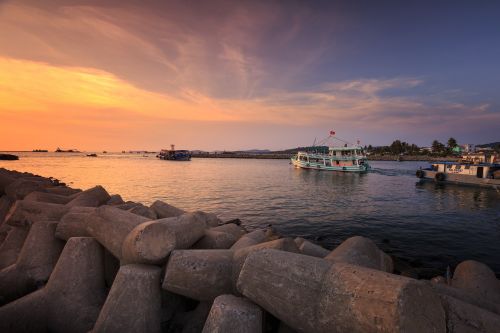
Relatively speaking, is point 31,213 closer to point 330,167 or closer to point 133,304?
point 133,304

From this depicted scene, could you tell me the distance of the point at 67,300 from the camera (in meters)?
4.57

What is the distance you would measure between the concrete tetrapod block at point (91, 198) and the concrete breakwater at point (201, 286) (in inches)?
68.7

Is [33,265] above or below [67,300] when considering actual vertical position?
above

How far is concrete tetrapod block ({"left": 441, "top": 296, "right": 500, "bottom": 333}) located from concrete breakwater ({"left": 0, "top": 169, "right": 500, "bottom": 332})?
12mm

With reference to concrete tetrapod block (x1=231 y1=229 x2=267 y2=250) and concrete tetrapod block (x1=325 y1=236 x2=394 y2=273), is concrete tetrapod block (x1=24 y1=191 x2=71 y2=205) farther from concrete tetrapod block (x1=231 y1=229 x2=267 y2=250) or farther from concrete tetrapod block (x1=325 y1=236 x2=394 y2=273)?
concrete tetrapod block (x1=325 y1=236 x2=394 y2=273)

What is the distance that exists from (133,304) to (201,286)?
938 mm

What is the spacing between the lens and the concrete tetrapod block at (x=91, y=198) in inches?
340

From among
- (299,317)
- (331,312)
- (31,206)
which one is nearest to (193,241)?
(299,317)

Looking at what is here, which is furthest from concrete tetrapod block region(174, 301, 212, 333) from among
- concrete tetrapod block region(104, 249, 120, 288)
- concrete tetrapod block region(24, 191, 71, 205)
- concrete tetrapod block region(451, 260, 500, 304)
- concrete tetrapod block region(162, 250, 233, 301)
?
concrete tetrapod block region(24, 191, 71, 205)

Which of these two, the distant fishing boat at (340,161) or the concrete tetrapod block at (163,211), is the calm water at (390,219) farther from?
the distant fishing boat at (340,161)

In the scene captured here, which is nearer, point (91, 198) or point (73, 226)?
point (73, 226)

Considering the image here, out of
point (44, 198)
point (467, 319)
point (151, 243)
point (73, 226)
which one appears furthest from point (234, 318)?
point (44, 198)

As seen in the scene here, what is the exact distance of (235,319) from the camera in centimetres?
305

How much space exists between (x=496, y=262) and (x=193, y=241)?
43.9 ft
